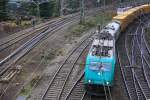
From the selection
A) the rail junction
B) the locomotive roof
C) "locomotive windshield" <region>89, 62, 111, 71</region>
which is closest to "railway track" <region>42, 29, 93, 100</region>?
the rail junction

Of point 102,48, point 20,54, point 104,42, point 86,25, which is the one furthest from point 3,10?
point 102,48

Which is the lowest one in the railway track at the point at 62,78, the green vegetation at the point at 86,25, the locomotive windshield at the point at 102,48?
the railway track at the point at 62,78

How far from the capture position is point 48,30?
189ft

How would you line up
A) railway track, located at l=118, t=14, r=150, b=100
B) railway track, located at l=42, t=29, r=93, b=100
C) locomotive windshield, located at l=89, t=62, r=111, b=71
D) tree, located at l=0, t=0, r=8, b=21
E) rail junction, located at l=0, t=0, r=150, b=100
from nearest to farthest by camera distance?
1. locomotive windshield, located at l=89, t=62, r=111, b=71
2. railway track, located at l=42, t=29, r=93, b=100
3. rail junction, located at l=0, t=0, r=150, b=100
4. railway track, located at l=118, t=14, r=150, b=100
5. tree, located at l=0, t=0, r=8, b=21

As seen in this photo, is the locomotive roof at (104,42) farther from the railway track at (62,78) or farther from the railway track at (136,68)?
the railway track at (62,78)

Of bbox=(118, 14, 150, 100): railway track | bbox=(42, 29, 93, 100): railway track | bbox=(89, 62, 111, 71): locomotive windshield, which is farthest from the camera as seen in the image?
bbox=(118, 14, 150, 100): railway track

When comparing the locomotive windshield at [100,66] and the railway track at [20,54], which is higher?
the locomotive windshield at [100,66]

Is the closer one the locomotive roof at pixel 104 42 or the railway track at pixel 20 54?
the locomotive roof at pixel 104 42

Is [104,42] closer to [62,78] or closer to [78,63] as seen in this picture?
[62,78]

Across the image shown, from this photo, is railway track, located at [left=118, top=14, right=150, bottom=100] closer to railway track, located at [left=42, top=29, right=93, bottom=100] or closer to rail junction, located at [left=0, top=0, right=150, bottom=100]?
rail junction, located at [left=0, top=0, right=150, bottom=100]

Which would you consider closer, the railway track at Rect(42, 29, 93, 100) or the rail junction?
the railway track at Rect(42, 29, 93, 100)

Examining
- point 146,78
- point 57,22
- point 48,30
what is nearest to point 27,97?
point 146,78

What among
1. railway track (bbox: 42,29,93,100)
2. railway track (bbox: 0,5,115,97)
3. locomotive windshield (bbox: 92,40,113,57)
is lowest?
railway track (bbox: 42,29,93,100)

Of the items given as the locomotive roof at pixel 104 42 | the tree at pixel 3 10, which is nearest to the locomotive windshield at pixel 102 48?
the locomotive roof at pixel 104 42
